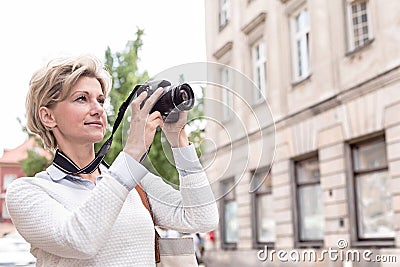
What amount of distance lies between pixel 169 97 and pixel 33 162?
24.6ft

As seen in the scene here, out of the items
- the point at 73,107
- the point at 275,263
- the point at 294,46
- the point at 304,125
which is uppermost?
the point at 294,46

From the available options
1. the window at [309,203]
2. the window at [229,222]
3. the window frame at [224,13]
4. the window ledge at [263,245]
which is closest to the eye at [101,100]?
the window at [309,203]

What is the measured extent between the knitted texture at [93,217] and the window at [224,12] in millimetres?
7980

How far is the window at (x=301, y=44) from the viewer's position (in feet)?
22.4

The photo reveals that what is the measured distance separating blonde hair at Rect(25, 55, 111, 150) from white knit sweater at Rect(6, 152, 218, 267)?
0.32 ft

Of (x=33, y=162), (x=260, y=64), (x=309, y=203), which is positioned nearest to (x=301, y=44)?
(x=260, y=64)

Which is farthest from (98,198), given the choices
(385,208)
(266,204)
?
(266,204)

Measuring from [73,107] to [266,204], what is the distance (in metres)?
7.02

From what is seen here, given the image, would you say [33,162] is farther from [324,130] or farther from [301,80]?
[324,130]

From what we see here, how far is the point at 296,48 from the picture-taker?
23.4 feet

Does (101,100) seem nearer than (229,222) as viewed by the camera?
Yes

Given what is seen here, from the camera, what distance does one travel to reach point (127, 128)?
81cm

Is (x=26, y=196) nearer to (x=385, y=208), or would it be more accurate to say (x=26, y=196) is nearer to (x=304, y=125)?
(x=385, y=208)

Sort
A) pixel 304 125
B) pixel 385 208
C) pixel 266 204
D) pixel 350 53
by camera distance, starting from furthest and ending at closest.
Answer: pixel 266 204 < pixel 304 125 < pixel 350 53 < pixel 385 208
